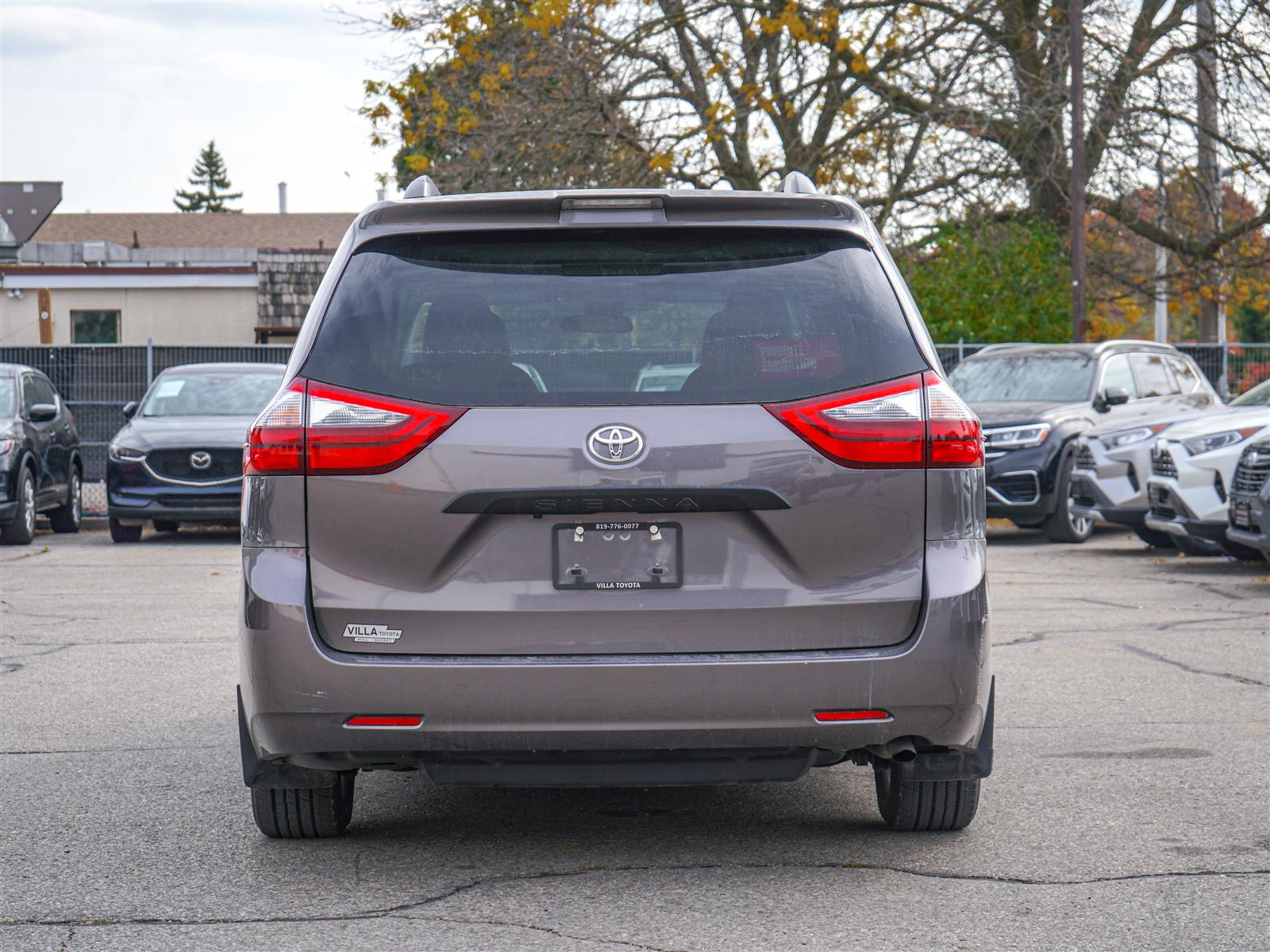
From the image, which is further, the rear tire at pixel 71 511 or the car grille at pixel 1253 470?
the rear tire at pixel 71 511

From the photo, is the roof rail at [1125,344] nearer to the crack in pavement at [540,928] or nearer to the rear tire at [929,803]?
the rear tire at [929,803]

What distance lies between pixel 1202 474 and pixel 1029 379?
4.49 meters

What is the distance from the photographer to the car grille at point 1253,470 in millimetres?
11477

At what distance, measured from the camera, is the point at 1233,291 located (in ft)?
100

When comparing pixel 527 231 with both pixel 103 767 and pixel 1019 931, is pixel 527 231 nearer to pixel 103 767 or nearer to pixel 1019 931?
pixel 1019 931

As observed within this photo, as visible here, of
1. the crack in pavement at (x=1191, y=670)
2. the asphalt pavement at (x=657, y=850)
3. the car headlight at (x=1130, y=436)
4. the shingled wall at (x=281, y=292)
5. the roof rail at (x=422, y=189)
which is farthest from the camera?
the shingled wall at (x=281, y=292)

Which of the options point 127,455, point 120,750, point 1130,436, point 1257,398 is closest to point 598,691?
point 120,750

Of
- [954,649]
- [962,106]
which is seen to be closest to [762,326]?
[954,649]

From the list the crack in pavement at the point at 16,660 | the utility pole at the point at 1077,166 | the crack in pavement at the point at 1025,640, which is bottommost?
the crack in pavement at the point at 1025,640

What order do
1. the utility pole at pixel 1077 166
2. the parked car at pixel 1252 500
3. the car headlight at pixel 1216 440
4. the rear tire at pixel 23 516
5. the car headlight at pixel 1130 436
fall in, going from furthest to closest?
the utility pole at pixel 1077 166 < the rear tire at pixel 23 516 < the car headlight at pixel 1130 436 < the car headlight at pixel 1216 440 < the parked car at pixel 1252 500

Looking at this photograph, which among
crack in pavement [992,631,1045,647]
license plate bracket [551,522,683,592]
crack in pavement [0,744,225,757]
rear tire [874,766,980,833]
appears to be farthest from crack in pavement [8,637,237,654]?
license plate bracket [551,522,683,592]

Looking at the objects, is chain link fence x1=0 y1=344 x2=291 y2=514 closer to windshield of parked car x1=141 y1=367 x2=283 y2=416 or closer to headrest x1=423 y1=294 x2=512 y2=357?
windshield of parked car x1=141 y1=367 x2=283 y2=416

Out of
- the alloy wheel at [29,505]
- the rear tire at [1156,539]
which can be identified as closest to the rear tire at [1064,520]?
the rear tire at [1156,539]

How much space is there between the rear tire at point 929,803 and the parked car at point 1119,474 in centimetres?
999
